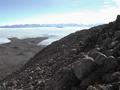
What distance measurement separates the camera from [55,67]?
13672 mm

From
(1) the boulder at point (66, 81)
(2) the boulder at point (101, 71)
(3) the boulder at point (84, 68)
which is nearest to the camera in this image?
(2) the boulder at point (101, 71)

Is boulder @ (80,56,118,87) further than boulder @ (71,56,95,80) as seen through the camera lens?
No

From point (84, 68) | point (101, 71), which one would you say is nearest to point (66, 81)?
point (84, 68)

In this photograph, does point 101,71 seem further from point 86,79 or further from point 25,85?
point 25,85

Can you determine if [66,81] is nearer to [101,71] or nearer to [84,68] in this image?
[84,68]

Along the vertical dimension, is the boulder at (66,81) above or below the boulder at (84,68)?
below

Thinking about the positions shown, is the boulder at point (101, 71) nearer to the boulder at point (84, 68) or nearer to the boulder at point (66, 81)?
the boulder at point (84, 68)

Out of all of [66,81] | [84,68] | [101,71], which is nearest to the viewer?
[101,71]

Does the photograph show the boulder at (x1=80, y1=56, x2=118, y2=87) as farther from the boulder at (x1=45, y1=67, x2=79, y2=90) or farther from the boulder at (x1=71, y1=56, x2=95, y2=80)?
the boulder at (x1=45, y1=67, x2=79, y2=90)

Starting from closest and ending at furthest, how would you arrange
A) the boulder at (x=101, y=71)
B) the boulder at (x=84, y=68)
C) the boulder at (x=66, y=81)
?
the boulder at (x=101, y=71)
the boulder at (x=84, y=68)
the boulder at (x=66, y=81)

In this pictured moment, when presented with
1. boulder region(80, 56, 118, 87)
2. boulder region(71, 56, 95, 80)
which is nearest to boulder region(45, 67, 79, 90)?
boulder region(71, 56, 95, 80)

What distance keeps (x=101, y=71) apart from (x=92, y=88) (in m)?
1.43

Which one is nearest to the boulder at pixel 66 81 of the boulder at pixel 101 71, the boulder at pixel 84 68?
the boulder at pixel 84 68

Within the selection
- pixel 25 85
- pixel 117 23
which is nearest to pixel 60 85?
pixel 25 85
